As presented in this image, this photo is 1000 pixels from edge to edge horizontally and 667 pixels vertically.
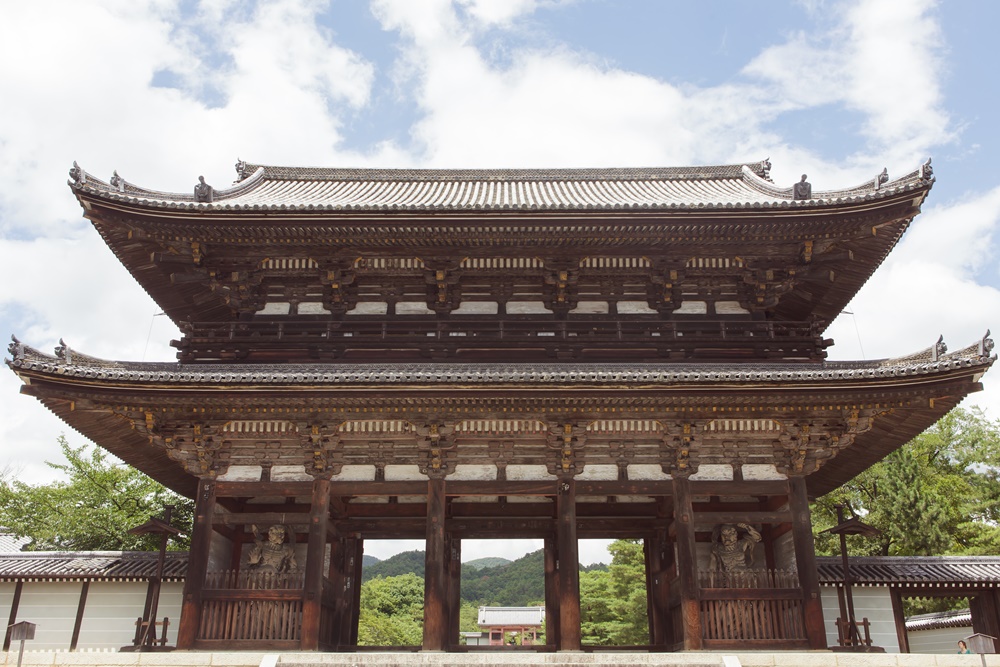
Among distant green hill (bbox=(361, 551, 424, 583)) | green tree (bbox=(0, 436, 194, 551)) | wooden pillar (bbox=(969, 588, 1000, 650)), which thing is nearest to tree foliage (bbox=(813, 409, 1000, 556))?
wooden pillar (bbox=(969, 588, 1000, 650))

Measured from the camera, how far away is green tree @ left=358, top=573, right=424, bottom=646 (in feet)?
145

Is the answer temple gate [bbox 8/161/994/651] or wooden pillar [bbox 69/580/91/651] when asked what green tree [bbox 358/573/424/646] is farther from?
temple gate [bbox 8/161/994/651]

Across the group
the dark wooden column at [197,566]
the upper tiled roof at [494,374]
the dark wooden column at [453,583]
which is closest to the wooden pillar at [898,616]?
the upper tiled roof at [494,374]

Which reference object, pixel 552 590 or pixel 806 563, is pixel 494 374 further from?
pixel 806 563

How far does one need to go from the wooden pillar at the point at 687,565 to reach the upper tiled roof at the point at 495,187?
6466 mm

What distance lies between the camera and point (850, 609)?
1451 centimetres

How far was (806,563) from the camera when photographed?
12688 mm

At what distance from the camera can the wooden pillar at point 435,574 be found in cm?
1247

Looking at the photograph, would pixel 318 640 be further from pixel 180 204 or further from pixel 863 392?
pixel 863 392

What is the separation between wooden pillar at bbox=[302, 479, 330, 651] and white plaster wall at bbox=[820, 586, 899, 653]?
1028 cm

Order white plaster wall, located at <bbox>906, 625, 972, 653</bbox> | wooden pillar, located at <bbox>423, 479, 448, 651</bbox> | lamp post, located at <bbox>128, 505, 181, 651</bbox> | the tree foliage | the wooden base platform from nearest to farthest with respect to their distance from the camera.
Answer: the wooden base platform < wooden pillar, located at <bbox>423, 479, 448, 651</bbox> < lamp post, located at <bbox>128, 505, 181, 651</bbox> < white plaster wall, located at <bbox>906, 625, 972, 653</bbox> < the tree foliage

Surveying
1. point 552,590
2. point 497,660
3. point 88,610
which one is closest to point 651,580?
point 552,590

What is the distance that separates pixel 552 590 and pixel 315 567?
16.1ft

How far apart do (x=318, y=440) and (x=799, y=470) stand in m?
8.91
